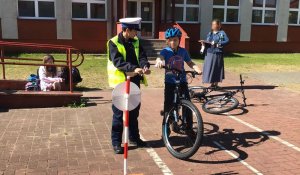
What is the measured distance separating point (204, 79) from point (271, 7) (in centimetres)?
1572

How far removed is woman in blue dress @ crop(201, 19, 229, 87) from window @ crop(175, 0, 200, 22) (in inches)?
501

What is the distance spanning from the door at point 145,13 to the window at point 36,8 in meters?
4.58

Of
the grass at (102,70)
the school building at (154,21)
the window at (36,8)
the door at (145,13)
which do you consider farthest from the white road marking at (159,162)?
the door at (145,13)

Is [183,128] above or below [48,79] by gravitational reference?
below

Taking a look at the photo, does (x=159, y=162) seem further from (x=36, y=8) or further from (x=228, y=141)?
(x=36, y=8)

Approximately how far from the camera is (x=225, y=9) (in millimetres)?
22391

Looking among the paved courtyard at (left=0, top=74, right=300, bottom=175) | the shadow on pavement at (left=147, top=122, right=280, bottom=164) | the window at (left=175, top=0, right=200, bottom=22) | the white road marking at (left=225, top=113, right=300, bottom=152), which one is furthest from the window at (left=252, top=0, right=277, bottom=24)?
the shadow on pavement at (left=147, top=122, right=280, bottom=164)

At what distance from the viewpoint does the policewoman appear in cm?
482

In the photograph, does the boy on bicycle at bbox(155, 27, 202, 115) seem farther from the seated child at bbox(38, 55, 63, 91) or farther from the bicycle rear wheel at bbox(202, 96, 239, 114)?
the seated child at bbox(38, 55, 63, 91)

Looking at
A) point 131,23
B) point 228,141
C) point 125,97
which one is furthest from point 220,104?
point 125,97

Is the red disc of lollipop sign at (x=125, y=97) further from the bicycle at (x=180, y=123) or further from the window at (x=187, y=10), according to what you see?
the window at (x=187, y=10)

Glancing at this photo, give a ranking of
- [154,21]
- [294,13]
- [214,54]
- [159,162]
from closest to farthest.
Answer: [159,162] → [214,54] → [154,21] → [294,13]

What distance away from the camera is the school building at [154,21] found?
62.2ft

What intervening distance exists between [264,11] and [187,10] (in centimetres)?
521
